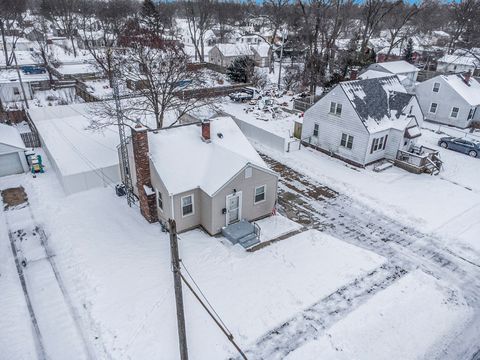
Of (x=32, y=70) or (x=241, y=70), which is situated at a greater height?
(x=241, y=70)

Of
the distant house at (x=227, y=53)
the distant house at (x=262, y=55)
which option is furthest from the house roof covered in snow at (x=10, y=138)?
the distant house at (x=262, y=55)

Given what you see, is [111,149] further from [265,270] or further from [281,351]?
[281,351]

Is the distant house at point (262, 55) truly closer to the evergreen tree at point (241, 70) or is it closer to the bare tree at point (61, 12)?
the evergreen tree at point (241, 70)

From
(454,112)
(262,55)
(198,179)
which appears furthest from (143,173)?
(262,55)

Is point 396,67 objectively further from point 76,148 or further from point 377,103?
point 76,148

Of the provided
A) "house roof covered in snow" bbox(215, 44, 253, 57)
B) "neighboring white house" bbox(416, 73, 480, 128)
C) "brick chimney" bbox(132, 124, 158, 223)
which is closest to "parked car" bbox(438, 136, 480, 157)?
"neighboring white house" bbox(416, 73, 480, 128)

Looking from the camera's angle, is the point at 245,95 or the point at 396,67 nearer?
the point at 245,95
